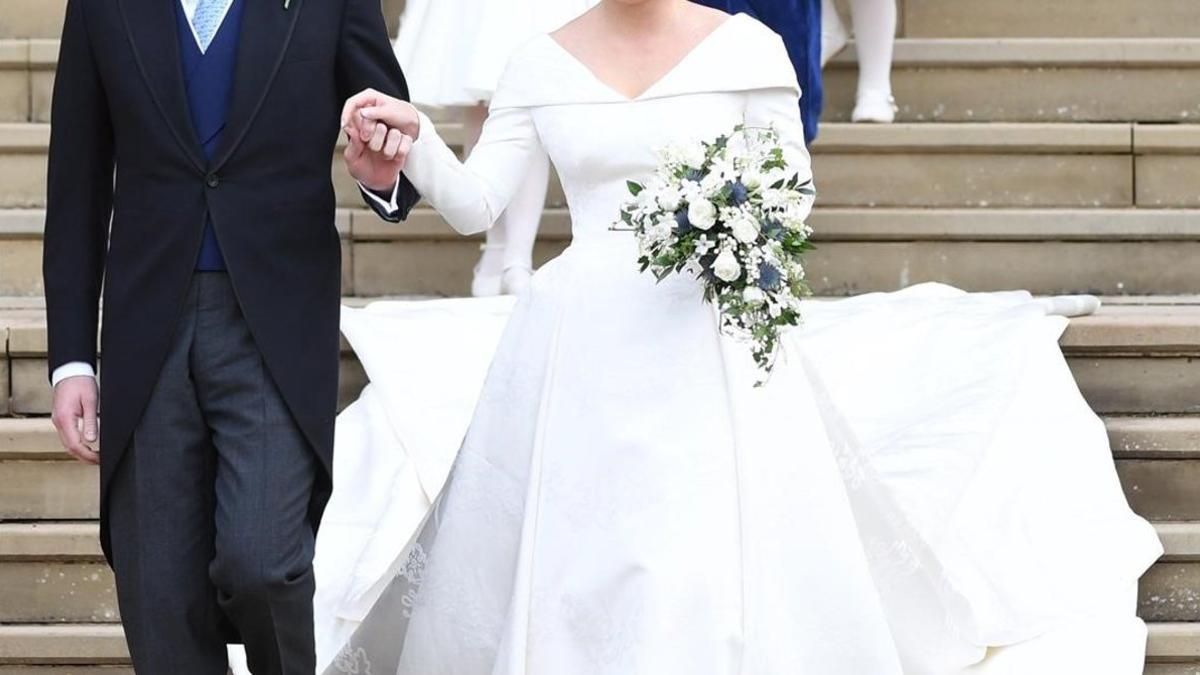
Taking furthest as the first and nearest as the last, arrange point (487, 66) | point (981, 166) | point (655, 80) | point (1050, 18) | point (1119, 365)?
point (1050, 18), point (981, 166), point (487, 66), point (1119, 365), point (655, 80)

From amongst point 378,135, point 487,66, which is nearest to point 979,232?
point 487,66

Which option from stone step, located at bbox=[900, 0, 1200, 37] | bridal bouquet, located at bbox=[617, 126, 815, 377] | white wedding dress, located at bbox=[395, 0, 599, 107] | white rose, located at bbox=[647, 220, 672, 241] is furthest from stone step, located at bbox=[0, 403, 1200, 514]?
stone step, located at bbox=[900, 0, 1200, 37]

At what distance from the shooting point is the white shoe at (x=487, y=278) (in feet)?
20.9

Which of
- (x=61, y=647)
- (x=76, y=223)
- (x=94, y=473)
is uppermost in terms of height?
(x=76, y=223)

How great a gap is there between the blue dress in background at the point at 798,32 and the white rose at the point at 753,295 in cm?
283

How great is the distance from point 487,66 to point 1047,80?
209 centimetres

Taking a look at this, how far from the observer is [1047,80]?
23.4 ft

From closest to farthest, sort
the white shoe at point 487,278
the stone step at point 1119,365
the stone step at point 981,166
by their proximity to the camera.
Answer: the stone step at point 1119,365
the white shoe at point 487,278
the stone step at point 981,166

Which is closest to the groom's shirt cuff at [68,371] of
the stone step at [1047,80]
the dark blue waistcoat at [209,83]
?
the dark blue waistcoat at [209,83]

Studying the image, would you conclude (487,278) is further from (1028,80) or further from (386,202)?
(386,202)

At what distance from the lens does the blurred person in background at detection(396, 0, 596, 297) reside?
6.20m

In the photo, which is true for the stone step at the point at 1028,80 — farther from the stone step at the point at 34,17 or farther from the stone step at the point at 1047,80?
the stone step at the point at 34,17

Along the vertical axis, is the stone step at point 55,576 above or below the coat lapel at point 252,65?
below

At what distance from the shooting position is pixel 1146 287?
6.39 meters
